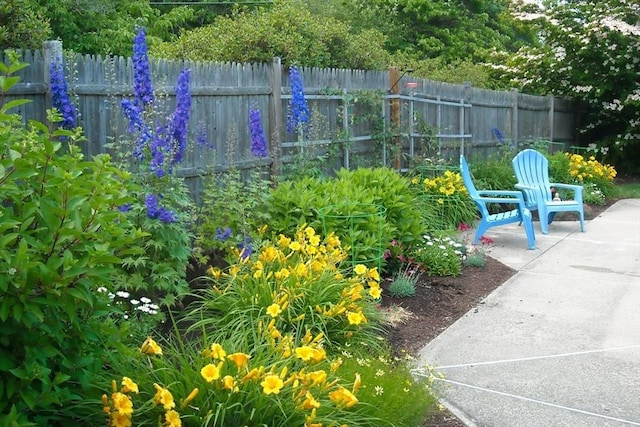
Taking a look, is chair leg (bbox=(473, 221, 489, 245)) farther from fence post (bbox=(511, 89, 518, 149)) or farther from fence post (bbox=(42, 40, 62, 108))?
fence post (bbox=(511, 89, 518, 149))

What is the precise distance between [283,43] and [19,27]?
4.24 m

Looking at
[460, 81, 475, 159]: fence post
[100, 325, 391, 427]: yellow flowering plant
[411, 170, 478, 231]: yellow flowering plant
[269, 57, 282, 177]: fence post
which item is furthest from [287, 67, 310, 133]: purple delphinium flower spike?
[460, 81, 475, 159]: fence post

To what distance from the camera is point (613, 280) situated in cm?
721

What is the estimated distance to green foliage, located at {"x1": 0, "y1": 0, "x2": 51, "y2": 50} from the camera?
5.39 m

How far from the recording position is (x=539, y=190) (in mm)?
9836

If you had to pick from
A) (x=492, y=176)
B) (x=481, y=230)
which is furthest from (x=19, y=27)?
(x=492, y=176)

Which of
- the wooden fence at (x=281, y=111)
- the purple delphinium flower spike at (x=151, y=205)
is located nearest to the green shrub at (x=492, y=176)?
the wooden fence at (x=281, y=111)

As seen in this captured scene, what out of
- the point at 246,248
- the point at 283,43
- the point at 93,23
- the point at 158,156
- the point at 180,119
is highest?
A: the point at 93,23

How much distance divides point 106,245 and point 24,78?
329 centimetres

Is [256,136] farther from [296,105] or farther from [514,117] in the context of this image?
[514,117]

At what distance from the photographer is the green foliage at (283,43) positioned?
927 centimetres

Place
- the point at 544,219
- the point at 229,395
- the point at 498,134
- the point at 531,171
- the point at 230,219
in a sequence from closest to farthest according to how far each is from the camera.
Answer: the point at 229,395
the point at 230,219
the point at 544,219
the point at 531,171
the point at 498,134

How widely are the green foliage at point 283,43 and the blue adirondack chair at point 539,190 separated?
2735mm

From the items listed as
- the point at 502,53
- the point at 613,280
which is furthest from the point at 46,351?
the point at 502,53
